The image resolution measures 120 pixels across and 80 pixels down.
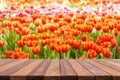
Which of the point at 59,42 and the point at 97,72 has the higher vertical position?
the point at 59,42

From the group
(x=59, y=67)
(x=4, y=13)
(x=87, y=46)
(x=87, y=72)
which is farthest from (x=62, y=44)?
(x=4, y=13)

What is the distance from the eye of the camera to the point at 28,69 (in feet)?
10.5

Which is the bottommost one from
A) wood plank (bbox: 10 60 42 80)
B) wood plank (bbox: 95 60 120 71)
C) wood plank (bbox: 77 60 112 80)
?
wood plank (bbox: 95 60 120 71)

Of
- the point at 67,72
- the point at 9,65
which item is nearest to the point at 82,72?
the point at 67,72

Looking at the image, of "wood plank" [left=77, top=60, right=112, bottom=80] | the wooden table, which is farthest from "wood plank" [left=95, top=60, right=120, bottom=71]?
"wood plank" [left=77, top=60, right=112, bottom=80]

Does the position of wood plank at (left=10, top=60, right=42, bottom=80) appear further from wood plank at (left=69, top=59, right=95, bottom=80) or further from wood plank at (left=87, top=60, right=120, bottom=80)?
wood plank at (left=87, top=60, right=120, bottom=80)

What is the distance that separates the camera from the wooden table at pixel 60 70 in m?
2.86

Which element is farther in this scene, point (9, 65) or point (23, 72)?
point (9, 65)

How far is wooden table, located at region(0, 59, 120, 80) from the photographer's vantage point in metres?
2.86

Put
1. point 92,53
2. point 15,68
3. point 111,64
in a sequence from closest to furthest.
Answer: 1. point 15,68
2. point 111,64
3. point 92,53

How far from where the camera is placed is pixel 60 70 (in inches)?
124

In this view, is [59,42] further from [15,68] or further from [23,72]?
[23,72]

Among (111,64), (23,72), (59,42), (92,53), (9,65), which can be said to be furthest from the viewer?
(59,42)

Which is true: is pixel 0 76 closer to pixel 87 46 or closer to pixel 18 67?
pixel 18 67
